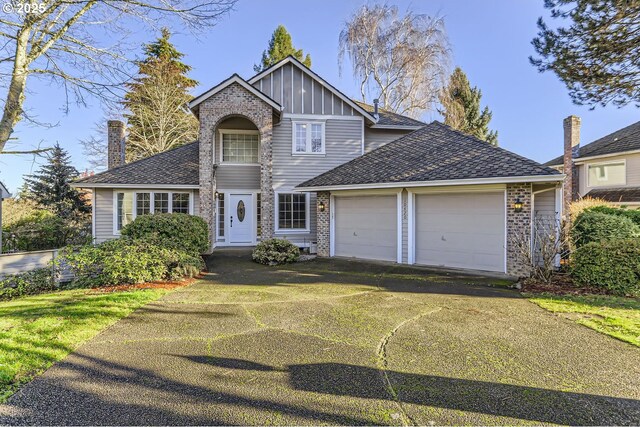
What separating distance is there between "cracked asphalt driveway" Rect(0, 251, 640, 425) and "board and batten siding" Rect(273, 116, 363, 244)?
26.1 ft

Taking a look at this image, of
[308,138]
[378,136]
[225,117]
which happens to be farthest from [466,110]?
[225,117]

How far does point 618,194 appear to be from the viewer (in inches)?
679

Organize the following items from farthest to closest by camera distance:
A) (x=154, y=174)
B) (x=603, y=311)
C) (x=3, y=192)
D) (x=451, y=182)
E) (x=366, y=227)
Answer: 1. (x=154, y=174)
2. (x=3, y=192)
3. (x=366, y=227)
4. (x=451, y=182)
5. (x=603, y=311)

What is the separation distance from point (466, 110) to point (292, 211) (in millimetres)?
20561

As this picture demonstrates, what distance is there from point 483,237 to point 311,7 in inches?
560

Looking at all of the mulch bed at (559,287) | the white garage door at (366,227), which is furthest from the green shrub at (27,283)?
the mulch bed at (559,287)

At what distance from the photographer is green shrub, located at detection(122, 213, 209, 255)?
9172mm

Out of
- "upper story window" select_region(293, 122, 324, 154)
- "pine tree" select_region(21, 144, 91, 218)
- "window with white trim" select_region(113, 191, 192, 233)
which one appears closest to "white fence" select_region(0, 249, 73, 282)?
"window with white trim" select_region(113, 191, 192, 233)

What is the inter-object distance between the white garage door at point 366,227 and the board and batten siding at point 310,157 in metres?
2.09

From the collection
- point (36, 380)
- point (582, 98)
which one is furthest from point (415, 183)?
point (36, 380)

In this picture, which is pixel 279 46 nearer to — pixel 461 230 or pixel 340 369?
pixel 461 230

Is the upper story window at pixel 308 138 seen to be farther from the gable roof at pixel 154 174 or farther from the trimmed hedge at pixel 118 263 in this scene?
the trimmed hedge at pixel 118 263

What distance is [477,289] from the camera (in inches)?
291

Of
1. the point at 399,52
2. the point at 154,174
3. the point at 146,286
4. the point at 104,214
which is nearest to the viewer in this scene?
the point at 146,286
